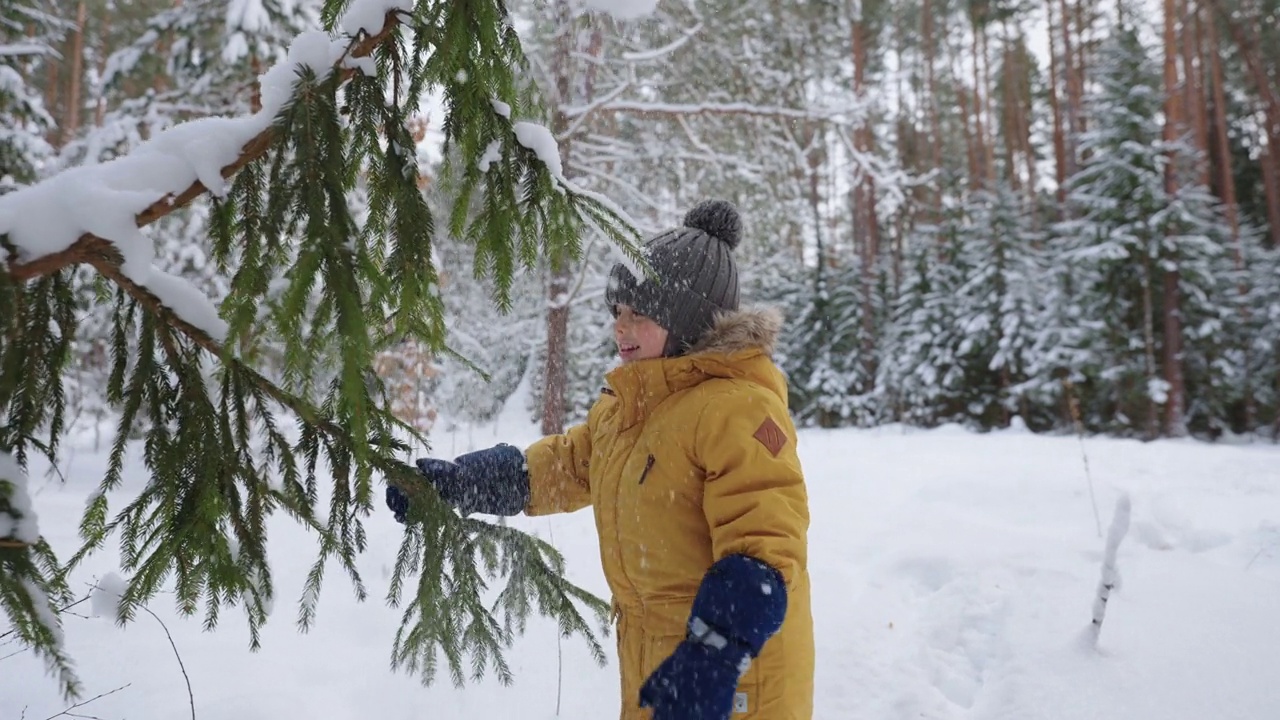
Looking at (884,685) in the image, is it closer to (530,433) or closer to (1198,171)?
(530,433)

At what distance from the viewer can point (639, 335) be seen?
6.59ft

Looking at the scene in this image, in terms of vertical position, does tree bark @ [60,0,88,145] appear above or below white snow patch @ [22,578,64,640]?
above

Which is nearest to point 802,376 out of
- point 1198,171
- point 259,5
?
point 1198,171

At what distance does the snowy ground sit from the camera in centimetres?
279

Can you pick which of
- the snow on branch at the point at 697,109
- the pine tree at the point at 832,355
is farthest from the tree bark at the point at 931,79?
the snow on branch at the point at 697,109

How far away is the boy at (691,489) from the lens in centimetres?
146

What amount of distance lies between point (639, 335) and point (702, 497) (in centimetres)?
52

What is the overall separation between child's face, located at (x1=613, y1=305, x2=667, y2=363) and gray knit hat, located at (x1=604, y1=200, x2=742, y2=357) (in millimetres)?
22

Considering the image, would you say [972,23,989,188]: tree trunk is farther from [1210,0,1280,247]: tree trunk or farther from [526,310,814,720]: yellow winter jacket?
[526,310,814,720]: yellow winter jacket

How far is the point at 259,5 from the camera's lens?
643cm

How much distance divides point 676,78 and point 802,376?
16.1 m

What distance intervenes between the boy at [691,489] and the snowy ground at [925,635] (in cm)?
144

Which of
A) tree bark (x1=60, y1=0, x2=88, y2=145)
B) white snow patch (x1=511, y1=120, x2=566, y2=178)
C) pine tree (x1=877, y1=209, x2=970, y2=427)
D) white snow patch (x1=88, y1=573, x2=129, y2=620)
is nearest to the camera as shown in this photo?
white snow patch (x1=511, y1=120, x2=566, y2=178)

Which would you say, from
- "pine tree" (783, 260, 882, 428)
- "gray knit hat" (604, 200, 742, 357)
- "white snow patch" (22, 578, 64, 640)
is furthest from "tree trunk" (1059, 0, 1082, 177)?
"white snow patch" (22, 578, 64, 640)
